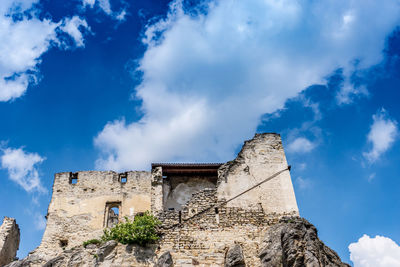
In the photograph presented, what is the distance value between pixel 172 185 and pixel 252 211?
7800mm

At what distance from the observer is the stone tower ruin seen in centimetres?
1630

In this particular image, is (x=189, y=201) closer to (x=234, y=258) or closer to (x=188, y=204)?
(x=188, y=204)

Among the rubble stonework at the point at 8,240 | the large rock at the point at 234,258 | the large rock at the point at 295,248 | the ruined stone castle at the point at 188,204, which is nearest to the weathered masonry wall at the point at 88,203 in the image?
the ruined stone castle at the point at 188,204

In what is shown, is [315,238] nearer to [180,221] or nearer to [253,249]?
[253,249]

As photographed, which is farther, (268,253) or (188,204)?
(188,204)

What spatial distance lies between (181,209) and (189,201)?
3.29m

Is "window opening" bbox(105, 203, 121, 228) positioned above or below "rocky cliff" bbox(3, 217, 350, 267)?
above

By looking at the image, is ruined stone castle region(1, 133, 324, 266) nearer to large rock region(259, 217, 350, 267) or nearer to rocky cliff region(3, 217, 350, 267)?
rocky cliff region(3, 217, 350, 267)

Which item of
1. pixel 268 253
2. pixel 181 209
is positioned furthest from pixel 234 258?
pixel 181 209

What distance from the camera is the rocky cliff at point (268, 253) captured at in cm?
1466

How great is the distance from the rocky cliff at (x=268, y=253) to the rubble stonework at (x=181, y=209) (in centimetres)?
4

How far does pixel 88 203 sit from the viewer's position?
74.7 ft

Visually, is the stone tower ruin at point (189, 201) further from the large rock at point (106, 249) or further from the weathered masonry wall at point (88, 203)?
the large rock at point (106, 249)

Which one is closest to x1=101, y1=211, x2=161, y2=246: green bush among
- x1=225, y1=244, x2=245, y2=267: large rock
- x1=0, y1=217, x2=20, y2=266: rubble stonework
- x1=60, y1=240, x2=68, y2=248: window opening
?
x1=225, y1=244, x2=245, y2=267: large rock
